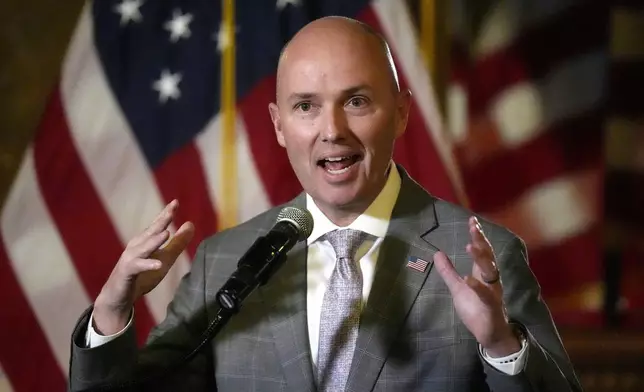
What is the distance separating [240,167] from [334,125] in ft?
3.28

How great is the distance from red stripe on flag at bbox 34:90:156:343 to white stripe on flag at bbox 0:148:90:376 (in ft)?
0.09

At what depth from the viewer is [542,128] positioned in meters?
2.05

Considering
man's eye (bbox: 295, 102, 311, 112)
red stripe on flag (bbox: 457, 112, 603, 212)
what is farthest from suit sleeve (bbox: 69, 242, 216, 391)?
red stripe on flag (bbox: 457, 112, 603, 212)

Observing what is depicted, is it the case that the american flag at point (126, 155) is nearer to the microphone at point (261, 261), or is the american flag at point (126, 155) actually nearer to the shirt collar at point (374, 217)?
the shirt collar at point (374, 217)

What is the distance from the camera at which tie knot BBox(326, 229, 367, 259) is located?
126 cm

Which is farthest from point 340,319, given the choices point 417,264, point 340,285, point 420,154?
point 420,154

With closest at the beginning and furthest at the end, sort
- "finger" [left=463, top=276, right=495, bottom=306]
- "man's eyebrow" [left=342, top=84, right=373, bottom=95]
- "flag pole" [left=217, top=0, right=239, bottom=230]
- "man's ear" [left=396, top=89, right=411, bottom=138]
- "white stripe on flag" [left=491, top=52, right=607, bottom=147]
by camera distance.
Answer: "finger" [left=463, top=276, right=495, bottom=306], "man's eyebrow" [left=342, top=84, right=373, bottom=95], "man's ear" [left=396, top=89, right=411, bottom=138], "white stripe on flag" [left=491, top=52, right=607, bottom=147], "flag pole" [left=217, top=0, right=239, bottom=230]

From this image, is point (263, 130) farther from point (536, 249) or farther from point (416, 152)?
point (536, 249)

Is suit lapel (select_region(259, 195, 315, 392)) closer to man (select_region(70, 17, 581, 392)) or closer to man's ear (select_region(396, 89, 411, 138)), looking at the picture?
man (select_region(70, 17, 581, 392))

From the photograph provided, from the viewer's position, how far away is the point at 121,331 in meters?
1.16

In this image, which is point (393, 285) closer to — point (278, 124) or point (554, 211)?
point (278, 124)

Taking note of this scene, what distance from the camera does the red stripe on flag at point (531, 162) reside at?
2.01 m

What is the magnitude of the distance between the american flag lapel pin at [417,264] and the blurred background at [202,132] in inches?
35.2

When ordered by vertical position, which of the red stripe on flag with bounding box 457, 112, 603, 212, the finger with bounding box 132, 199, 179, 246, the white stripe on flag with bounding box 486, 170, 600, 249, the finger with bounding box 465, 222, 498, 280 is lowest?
the white stripe on flag with bounding box 486, 170, 600, 249
